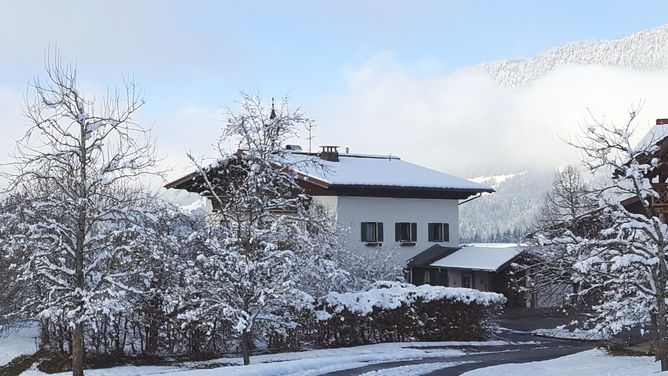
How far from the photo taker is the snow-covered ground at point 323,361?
50.0 feet

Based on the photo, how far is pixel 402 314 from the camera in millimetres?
27656

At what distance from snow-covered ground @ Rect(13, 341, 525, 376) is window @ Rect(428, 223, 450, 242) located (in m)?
15.0

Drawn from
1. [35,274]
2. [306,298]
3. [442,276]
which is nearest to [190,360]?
[306,298]

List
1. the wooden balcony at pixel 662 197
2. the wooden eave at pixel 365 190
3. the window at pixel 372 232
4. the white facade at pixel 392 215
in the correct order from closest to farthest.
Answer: the wooden balcony at pixel 662 197 → the wooden eave at pixel 365 190 → the white facade at pixel 392 215 → the window at pixel 372 232

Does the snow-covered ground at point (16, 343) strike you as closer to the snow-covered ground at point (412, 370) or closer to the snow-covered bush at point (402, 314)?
the snow-covered bush at point (402, 314)

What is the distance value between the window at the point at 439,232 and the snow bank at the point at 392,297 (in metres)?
13.8

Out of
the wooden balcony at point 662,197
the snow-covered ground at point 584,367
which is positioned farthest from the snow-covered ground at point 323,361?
the wooden balcony at point 662,197

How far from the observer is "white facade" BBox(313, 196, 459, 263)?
39.7m

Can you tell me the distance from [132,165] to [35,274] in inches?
140

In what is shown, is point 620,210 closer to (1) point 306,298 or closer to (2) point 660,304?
(2) point 660,304

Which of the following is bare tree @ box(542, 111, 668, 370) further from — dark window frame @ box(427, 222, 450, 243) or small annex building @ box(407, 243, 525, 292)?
dark window frame @ box(427, 222, 450, 243)

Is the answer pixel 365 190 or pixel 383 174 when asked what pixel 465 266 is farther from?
pixel 383 174

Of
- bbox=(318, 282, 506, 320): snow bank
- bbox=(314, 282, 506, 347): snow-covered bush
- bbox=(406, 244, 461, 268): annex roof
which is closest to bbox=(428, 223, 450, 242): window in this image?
bbox=(406, 244, 461, 268): annex roof

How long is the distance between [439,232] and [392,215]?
12.3 ft
